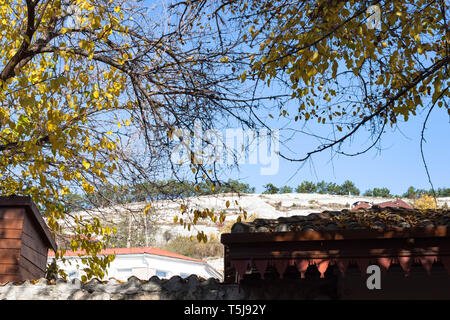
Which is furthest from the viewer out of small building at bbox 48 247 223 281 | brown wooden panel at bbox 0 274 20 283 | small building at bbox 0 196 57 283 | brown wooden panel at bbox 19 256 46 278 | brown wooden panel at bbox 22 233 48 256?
small building at bbox 48 247 223 281

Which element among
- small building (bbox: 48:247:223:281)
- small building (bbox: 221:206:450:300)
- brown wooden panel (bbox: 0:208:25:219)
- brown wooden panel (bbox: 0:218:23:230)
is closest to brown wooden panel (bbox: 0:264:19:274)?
brown wooden panel (bbox: 0:218:23:230)

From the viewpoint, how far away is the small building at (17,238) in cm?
806

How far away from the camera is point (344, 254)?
17.9ft

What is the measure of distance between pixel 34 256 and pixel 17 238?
962 millimetres

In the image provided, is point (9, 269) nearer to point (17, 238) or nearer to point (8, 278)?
A: point (8, 278)

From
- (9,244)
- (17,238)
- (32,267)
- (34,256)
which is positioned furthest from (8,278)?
(34,256)

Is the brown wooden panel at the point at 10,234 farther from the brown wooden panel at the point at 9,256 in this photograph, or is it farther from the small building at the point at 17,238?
the brown wooden panel at the point at 9,256

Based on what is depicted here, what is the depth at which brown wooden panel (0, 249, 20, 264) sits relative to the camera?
26.5 ft

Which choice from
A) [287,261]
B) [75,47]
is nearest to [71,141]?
[75,47]

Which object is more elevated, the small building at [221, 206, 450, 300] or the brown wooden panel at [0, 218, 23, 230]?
the brown wooden panel at [0, 218, 23, 230]

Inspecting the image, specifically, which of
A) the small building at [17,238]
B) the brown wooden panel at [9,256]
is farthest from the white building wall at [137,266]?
the brown wooden panel at [9,256]

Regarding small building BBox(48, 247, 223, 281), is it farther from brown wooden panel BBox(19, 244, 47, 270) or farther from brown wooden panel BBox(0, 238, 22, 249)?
brown wooden panel BBox(0, 238, 22, 249)

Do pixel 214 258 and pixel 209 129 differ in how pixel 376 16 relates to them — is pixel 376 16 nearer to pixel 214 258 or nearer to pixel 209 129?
pixel 209 129

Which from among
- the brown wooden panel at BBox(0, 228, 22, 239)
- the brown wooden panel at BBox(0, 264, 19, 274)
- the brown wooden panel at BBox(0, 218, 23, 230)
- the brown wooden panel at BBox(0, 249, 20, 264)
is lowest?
the brown wooden panel at BBox(0, 264, 19, 274)
